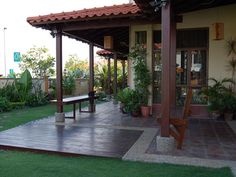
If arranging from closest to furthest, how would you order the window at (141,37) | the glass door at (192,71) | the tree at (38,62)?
the glass door at (192,71) < the window at (141,37) < the tree at (38,62)

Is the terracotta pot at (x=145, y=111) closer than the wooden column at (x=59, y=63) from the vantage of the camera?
No

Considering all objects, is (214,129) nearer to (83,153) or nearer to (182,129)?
(182,129)

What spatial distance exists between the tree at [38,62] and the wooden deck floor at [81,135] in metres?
15.6

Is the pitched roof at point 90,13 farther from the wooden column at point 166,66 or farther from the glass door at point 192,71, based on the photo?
the glass door at point 192,71

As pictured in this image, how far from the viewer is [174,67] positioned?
9648mm

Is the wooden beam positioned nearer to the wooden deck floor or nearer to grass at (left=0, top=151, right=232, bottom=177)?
the wooden deck floor

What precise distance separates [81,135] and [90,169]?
240 cm

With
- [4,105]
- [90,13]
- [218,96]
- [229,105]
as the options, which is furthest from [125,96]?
[4,105]

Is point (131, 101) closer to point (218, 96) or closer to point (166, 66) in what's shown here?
point (218, 96)

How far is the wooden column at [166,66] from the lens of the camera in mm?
5477

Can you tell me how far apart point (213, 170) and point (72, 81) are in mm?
14605

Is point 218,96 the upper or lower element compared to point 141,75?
lower

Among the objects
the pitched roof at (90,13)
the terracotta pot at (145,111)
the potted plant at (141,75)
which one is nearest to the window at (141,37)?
the potted plant at (141,75)

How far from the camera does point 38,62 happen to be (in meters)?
25.7
